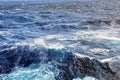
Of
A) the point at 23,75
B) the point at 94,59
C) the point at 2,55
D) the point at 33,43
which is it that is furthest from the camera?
the point at 33,43

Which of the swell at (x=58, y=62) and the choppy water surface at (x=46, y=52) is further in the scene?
the choppy water surface at (x=46, y=52)

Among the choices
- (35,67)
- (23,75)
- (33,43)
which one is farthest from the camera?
(33,43)

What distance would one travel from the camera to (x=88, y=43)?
14906 mm

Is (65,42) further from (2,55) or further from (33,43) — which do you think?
(2,55)

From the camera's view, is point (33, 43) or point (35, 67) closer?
point (35, 67)

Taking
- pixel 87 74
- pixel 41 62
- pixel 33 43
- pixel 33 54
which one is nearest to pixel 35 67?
pixel 41 62

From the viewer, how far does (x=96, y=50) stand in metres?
13.4

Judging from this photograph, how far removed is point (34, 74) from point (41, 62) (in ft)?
4.34

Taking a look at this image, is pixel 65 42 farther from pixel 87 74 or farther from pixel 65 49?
pixel 87 74

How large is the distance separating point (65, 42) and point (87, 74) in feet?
17.2

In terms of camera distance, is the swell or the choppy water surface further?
the choppy water surface

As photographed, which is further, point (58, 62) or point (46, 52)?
point (46, 52)

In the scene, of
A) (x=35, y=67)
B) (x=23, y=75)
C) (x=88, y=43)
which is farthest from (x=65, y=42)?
(x=23, y=75)

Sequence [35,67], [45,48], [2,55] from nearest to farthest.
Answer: [35,67]
[2,55]
[45,48]
